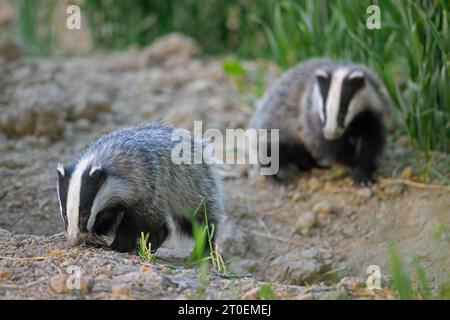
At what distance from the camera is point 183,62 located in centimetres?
838

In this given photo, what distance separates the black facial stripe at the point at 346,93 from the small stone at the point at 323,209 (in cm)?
57

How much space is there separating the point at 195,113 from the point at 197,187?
2296 mm

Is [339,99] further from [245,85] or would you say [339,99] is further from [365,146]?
[245,85]

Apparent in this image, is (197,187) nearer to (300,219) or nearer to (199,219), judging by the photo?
(199,219)

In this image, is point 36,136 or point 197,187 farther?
point 36,136

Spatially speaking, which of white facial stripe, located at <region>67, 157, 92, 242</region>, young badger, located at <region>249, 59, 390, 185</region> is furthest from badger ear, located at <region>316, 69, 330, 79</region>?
white facial stripe, located at <region>67, 157, 92, 242</region>

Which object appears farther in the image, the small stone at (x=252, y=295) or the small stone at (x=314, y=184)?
the small stone at (x=314, y=184)

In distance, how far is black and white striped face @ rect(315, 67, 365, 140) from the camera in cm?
546

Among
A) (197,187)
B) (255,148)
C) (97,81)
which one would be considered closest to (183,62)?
(97,81)

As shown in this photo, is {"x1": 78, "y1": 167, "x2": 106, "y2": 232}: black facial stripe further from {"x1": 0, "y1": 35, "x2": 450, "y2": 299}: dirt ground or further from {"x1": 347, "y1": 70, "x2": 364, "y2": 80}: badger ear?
{"x1": 347, "y1": 70, "x2": 364, "y2": 80}: badger ear

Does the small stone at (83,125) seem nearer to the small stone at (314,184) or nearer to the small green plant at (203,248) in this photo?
the small stone at (314,184)

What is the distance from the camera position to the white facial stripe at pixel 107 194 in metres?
3.72

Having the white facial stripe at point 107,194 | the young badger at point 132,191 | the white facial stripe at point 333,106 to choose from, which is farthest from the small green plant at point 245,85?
the white facial stripe at point 107,194

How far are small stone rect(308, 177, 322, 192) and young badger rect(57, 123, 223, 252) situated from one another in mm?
1319
